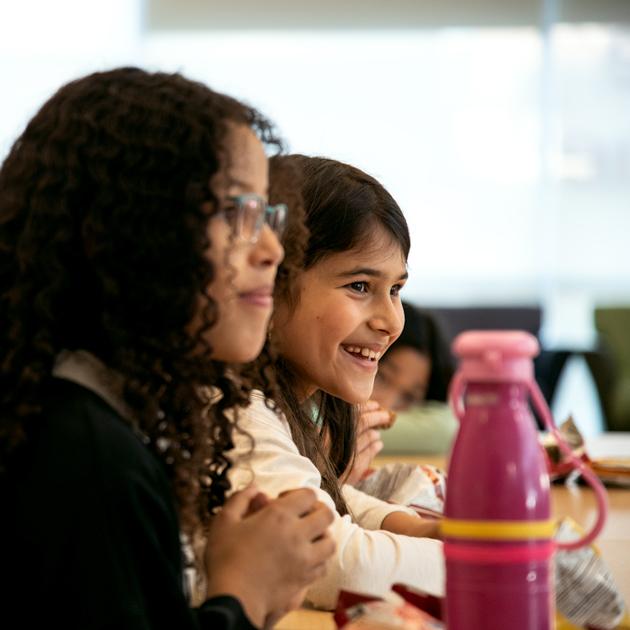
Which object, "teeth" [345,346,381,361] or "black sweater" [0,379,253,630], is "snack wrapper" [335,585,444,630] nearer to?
"black sweater" [0,379,253,630]

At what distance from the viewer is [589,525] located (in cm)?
177

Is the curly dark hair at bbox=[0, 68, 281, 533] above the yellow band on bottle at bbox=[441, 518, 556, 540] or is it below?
above

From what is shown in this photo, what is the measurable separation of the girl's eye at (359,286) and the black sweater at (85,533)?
0.73 meters

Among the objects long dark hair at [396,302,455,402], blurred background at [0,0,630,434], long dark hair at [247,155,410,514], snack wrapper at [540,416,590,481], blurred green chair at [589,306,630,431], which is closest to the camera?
long dark hair at [247,155,410,514]

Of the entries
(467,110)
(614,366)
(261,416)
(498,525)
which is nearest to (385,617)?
(498,525)

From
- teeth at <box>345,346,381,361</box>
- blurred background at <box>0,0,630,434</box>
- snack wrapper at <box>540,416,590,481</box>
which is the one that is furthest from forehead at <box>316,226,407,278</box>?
blurred background at <box>0,0,630,434</box>

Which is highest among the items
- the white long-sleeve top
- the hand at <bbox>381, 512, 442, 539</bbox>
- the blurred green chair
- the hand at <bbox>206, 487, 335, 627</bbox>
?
the hand at <bbox>206, 487, 335, 627</bbox>

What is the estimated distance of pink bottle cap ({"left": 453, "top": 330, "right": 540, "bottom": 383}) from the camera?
2.81ft

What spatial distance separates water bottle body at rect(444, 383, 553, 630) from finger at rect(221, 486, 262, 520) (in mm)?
190

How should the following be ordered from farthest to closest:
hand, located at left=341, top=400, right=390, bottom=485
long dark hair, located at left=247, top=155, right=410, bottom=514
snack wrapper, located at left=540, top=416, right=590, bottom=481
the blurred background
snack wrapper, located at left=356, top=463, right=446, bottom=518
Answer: the blurred background
snack wrapper, located at left=540, top=416, right=590, bottom=481
hand, located at left=341, top=400, right=390, bottom=485
snack wrapper, located at left=356, top=463, right=446, bottom=518
long dark hair, located at left=247, top=155, right=410, bottom=514

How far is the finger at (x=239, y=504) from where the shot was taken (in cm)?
97

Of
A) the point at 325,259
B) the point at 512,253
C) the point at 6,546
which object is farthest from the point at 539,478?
the point at 512,253

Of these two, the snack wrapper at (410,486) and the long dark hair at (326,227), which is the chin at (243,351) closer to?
the long dark hair at (326,227)

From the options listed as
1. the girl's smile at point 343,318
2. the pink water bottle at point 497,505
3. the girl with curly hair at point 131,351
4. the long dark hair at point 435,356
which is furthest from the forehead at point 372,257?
the long dark hair at point 435,356
